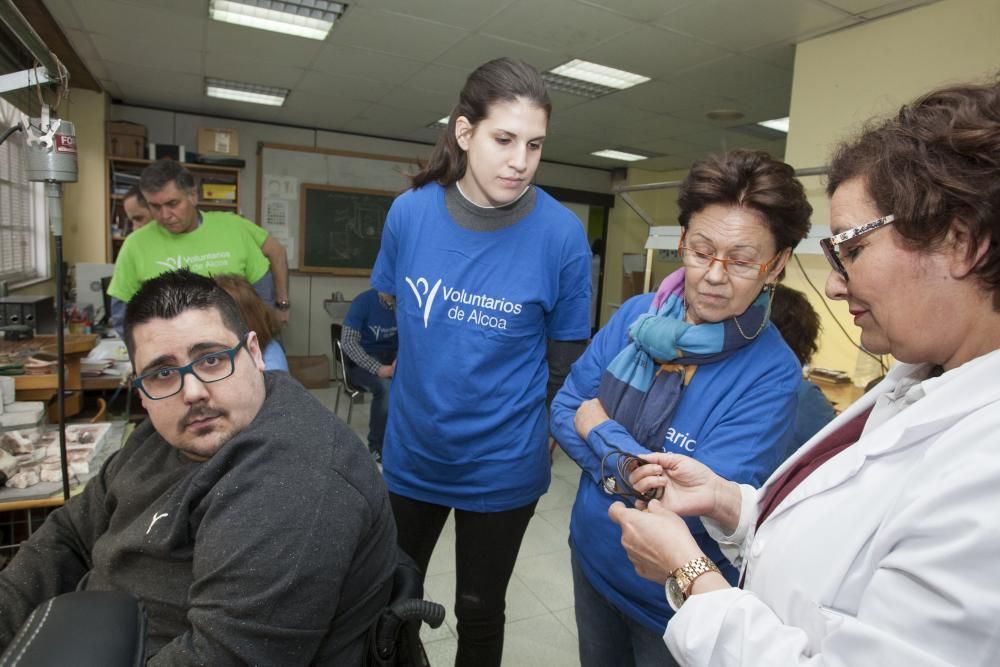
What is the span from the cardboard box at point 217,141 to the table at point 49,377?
171 inches

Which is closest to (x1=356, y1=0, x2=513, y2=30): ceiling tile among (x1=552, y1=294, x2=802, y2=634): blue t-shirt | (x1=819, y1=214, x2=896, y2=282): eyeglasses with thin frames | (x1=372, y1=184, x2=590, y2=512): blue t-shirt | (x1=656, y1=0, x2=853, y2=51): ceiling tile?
(x1=656, y1=0, x2=853, y2=51): ceiling tile

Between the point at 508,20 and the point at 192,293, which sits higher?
the point at 508,20

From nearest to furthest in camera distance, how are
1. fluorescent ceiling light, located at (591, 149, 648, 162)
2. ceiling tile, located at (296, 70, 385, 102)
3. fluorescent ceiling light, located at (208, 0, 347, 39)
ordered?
fluorescent ceiling light, located at (208, 0, 347, 39)
ceiling tile, located at (296, 70, 385, 102)
fluorescent ceiling light, located at (591, 149, 648, 162)

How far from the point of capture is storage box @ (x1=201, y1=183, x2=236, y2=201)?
6.29 m

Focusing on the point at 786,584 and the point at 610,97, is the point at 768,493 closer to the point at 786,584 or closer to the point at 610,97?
the point at 786,584

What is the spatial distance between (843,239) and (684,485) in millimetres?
483

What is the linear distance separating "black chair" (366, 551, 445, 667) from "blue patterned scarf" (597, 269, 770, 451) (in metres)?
0.51

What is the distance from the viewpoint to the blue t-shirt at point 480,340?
4.53 ft

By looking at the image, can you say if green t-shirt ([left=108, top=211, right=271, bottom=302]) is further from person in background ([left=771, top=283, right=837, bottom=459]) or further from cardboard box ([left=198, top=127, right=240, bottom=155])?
cardboard box ([left=198, top=127, right=240, bottom=155])

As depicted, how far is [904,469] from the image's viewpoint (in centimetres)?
61

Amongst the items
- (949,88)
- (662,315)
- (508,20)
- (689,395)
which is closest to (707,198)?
(662,315)

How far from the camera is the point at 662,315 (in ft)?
4.03

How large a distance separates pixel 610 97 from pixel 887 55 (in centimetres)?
222

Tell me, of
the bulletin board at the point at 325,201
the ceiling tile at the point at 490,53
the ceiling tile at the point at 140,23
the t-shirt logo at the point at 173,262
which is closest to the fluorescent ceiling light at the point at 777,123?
the ceiling tile at the point at 490,53
